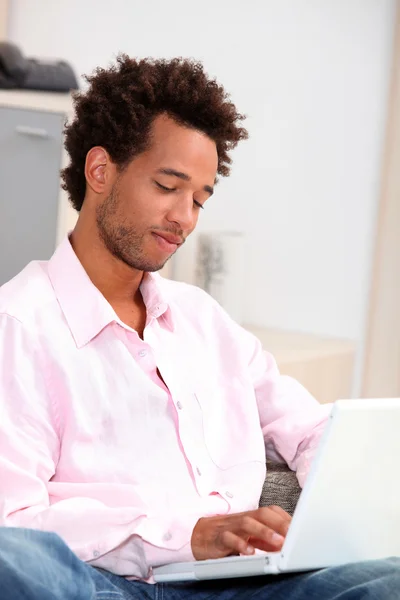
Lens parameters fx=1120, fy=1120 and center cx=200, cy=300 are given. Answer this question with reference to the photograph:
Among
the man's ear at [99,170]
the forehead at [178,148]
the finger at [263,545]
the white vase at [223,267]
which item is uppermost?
the forehead at [178,148]

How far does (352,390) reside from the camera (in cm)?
354

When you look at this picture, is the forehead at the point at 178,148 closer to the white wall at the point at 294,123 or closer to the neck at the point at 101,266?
the neck at the point at 101,266

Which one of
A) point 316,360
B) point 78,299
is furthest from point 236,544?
point 316,360

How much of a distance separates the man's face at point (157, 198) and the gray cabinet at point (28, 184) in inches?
50.1

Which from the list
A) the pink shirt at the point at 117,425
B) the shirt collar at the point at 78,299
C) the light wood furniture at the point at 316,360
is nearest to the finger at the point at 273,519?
the pink shirt at the point at 117,425

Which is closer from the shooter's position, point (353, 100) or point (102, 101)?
point (102, 101)

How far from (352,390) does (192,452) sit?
183 cm

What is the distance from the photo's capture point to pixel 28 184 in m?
3.15

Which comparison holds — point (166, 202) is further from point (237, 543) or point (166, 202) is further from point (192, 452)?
point (237, 543)

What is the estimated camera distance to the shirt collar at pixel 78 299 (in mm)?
1739

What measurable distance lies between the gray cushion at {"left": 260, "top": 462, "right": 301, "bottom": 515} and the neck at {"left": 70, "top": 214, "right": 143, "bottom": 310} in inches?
15.8

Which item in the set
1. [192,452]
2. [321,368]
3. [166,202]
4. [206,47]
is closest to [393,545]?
[192,452]

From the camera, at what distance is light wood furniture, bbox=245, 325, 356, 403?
3.25 meters

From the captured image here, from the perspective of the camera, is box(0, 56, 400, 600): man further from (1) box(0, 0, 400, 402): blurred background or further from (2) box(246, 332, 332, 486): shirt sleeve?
(1) box(0, 0, 400, 402): blurred background
